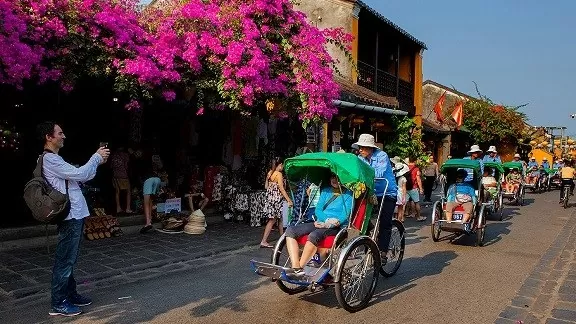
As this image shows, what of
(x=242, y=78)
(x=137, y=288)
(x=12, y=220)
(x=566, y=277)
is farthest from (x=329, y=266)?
(x=12, y=220)

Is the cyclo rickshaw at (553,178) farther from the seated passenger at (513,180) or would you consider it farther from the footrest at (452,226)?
the footrest at (452,226)

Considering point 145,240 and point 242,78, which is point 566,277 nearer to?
point 242,78

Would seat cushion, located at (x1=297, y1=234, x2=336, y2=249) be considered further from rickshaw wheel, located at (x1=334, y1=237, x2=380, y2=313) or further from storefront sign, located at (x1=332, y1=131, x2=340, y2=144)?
storefront sign, located at (x1=332, y1=131, x2=340, y2=144)

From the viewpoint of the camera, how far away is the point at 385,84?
21.5 m

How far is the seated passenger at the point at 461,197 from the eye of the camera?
10.1 meters

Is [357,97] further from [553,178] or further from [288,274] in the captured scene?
[553,178]

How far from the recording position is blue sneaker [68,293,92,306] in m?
5.60

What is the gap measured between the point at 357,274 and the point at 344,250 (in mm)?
500

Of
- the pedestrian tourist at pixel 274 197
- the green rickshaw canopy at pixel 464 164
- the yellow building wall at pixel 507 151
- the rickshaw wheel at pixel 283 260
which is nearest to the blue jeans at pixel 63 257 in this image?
the rickshaw wheel at pixel 283 260

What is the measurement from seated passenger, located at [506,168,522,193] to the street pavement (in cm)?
898

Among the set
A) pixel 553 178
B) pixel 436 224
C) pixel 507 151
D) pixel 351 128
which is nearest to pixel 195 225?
pixel 436 224

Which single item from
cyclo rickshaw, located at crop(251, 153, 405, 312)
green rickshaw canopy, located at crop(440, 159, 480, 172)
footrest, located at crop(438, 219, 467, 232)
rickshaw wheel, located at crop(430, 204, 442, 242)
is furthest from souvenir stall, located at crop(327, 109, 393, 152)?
cyclo rickshaw, located at crop(251, 153, 405, 312)

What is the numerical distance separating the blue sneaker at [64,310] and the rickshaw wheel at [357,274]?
2.81 metres

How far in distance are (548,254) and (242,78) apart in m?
6.64
